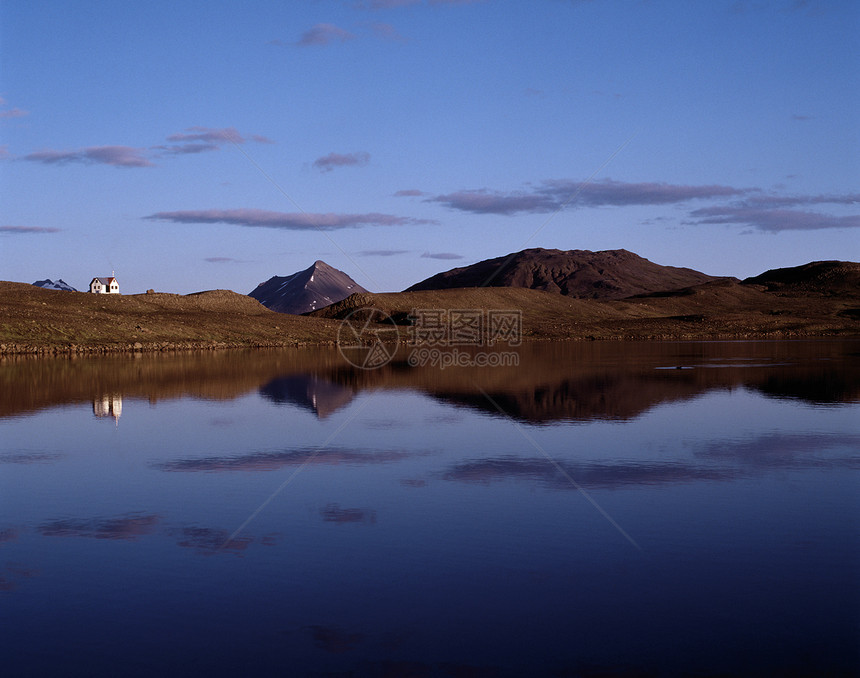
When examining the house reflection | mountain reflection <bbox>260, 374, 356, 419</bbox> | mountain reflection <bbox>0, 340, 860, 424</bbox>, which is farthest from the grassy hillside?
the house reflection

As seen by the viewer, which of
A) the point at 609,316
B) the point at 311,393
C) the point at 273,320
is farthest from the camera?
the point at 609,316

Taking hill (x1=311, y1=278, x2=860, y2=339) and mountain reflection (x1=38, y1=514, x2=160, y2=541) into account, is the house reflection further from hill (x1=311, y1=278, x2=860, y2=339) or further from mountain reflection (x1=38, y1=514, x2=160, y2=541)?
hill (x1=311, y1=278, x2=860, y2=339)

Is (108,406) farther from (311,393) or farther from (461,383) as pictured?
(461,383)

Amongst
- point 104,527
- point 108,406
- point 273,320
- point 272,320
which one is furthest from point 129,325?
point 104,527

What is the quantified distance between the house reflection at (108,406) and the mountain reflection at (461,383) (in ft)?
0.13

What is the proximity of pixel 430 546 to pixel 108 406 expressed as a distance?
70.7 ft

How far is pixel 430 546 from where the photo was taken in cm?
1141

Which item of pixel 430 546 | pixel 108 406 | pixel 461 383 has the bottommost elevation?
pixel 430 546

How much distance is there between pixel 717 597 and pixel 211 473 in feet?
36.1

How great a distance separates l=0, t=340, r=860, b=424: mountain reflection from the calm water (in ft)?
14.9

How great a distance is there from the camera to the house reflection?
27438 millimetres

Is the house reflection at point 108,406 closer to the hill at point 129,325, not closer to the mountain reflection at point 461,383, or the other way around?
the mountain reflection at point 461,383

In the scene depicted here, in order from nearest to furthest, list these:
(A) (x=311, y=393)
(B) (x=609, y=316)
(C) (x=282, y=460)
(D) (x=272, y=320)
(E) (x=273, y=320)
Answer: (C) (x=282, y=460) → (A) (x=311, y=393) → (D) (x=272, y=320) → (E) (x=273, y=320) → (B) (x=609, y=316)

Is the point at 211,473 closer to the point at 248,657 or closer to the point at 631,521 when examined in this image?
the point at 631,521
